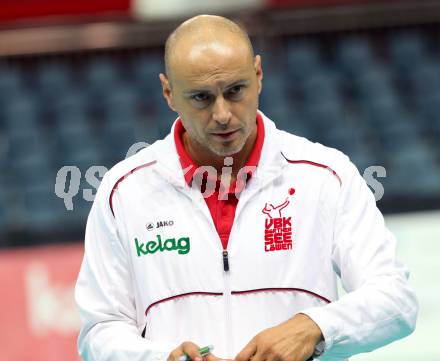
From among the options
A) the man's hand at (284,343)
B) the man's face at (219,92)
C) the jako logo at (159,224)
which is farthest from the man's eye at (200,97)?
the man's hand at (284,343)

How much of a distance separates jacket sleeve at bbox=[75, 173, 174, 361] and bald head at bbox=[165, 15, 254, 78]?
318 millimetres

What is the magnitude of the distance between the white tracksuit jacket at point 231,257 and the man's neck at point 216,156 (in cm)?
3

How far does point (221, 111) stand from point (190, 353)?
17.5 inches

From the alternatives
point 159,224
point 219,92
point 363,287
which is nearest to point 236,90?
point 219,92

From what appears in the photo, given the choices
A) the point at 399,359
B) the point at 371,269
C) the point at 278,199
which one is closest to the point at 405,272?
the point at 371,269

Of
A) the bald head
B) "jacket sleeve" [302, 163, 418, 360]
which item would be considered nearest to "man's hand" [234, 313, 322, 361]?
"jacket sleeve" [302, 163, 418, 360]

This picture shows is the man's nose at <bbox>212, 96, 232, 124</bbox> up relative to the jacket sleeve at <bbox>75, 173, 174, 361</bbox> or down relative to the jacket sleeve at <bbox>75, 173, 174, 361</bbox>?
up

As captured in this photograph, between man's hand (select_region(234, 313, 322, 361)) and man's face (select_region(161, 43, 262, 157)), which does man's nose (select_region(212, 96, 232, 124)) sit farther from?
man's hand (select_region(234, 313, 322, 361))

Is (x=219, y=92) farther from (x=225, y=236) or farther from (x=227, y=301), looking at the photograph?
(x=227, y=301)

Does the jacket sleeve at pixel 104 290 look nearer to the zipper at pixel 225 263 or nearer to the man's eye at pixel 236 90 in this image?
the zipper at pixel 225 263

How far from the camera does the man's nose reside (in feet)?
6.17

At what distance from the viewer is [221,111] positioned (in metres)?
1.88

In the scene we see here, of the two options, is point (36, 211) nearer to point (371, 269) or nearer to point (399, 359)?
point (399, 359)

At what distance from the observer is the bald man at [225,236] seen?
1.88 m
